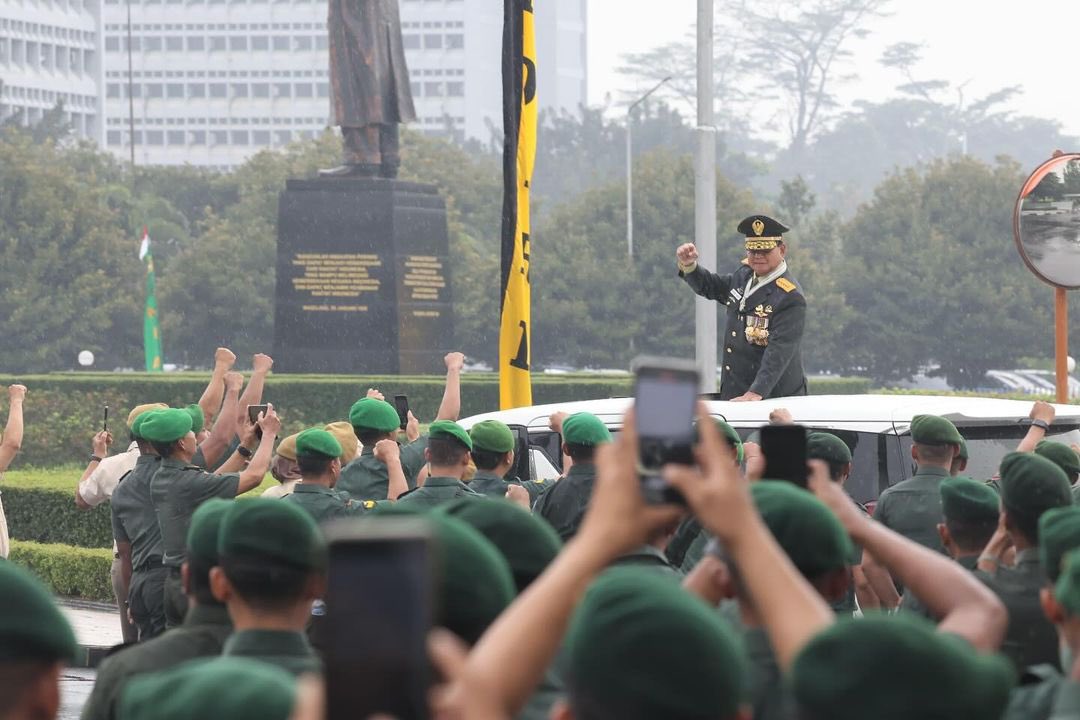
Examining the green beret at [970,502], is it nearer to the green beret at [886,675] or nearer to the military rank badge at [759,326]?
the green beret at [886,675]

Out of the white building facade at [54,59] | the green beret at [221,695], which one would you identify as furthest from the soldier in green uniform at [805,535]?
the white building facade at [54,59]

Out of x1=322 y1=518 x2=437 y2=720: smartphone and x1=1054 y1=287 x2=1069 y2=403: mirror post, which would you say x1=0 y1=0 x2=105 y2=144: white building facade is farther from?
x1=322 y1=518 x2=437 y2=720: smartphone

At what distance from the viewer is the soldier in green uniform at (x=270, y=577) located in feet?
11.8

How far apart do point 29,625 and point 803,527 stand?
133 centimetres

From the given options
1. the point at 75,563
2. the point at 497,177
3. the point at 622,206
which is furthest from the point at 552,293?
the point at 75,563

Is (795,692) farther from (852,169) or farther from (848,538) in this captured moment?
(852,169)

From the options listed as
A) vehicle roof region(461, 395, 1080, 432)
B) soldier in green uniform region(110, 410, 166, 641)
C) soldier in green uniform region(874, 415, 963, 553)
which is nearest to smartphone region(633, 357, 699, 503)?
soldier in green uniform region(874, 415, 963, 553)

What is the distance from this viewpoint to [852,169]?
11394cm

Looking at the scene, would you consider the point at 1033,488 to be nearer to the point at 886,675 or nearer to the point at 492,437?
the point at 886,675

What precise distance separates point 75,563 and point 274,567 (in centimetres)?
1058

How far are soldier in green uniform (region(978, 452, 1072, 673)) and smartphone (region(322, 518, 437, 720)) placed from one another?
2.80m

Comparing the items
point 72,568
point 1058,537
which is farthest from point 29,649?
point 72,568

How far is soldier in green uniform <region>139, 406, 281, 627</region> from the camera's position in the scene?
707cm

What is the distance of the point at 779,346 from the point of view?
9734 millimetres
